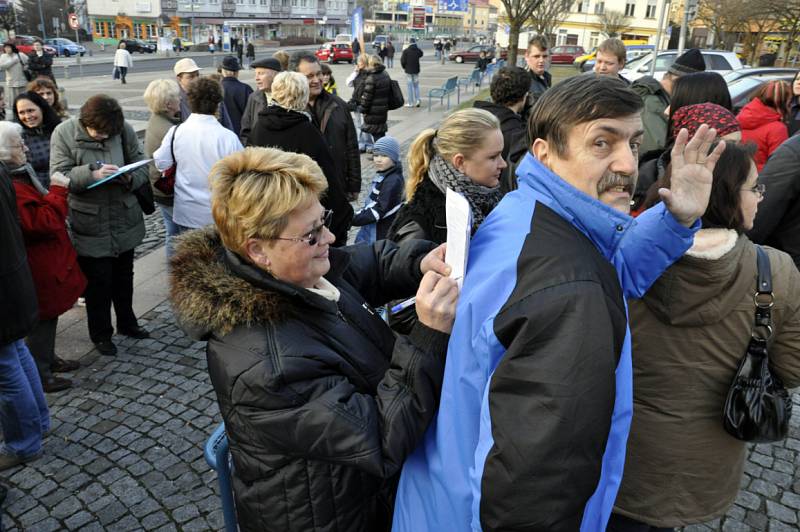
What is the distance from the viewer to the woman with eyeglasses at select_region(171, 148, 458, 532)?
1537 millimetres

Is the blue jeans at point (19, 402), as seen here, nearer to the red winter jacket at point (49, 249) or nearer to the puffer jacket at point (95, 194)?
the red winter jacket at point (49, 249)

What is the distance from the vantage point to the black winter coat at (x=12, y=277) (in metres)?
3.01

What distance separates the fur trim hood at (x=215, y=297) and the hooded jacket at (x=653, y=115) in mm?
3666

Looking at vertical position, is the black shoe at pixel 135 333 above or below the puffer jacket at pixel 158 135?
below

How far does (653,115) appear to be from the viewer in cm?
460

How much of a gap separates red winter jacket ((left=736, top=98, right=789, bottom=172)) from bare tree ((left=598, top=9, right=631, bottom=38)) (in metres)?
59.9

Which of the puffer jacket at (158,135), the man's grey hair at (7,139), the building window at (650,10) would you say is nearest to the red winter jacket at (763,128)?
the puffer jacket at (158,135)

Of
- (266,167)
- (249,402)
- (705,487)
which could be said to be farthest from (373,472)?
(705,487)

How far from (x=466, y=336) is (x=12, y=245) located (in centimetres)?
281

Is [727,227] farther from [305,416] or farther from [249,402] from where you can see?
[249,402]

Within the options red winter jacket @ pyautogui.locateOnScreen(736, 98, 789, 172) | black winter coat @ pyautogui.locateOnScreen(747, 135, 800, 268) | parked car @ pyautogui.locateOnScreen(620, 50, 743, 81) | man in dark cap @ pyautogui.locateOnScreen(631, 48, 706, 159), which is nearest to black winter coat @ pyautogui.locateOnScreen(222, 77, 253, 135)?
man in dark cap @ pyautogui.locateOnScreen(631, 48, 706, 159)

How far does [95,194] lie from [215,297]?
10.4 ft

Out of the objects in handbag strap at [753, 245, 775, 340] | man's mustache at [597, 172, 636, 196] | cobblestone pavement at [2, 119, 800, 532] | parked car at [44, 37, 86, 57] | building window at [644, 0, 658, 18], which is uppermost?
building window at [644, 0, 658, 18]

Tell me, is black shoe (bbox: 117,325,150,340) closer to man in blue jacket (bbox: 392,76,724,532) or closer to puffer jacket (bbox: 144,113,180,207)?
puffer jacket (bbox: 144,113,180,207)
